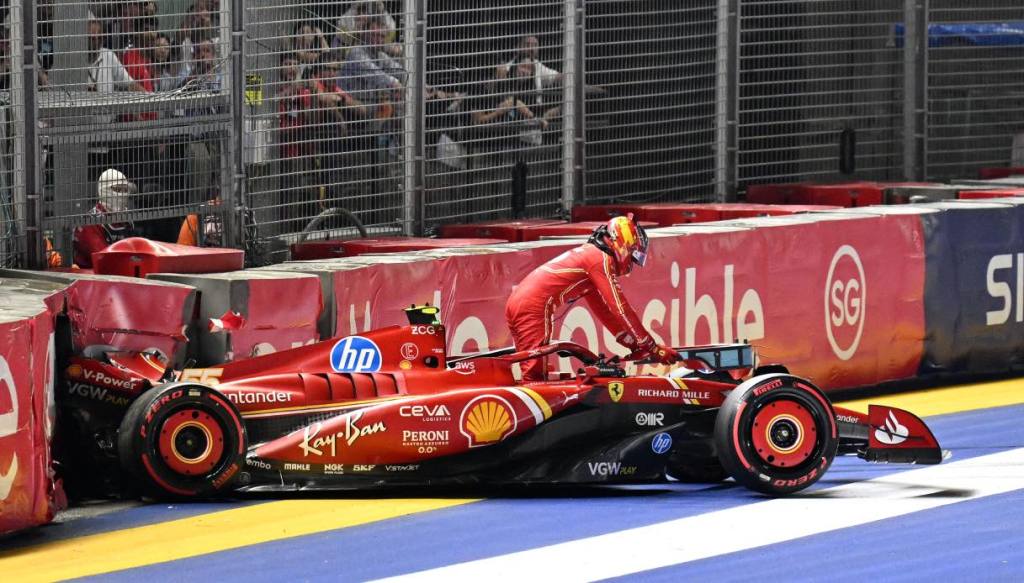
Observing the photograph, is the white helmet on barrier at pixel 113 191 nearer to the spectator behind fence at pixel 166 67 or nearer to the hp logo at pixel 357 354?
the spectator behind fence at pixel 166 67

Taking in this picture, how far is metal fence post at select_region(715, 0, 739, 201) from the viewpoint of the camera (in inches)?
644

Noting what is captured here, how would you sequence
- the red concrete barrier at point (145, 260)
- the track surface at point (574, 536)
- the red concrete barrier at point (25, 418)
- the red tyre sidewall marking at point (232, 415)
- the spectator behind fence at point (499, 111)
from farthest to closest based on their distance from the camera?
1. the spectator behind fence at point (499, 111)
2. the red concrete barrier at point (145, 260)
3. the red tyre sidewall marking at point (232, 415)
4. the red concrete barrier at point (25, 418)
5. the track surface at point (574, 536)

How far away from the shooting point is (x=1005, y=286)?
47.9 ft

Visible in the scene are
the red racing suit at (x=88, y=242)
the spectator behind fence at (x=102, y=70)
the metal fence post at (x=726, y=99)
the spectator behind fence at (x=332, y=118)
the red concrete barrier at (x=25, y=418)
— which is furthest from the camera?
the metal fence post at (x=726, y=99)

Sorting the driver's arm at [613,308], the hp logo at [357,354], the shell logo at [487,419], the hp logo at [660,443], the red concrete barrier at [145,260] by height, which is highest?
the red concrete barrier at [145,260]

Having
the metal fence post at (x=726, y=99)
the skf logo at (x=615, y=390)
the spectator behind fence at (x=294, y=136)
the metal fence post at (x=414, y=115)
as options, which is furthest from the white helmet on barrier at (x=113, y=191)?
the metal fence post at (x=726, y=99)

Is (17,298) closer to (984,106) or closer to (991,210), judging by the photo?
(991,210)

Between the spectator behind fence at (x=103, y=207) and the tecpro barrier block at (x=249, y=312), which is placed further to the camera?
the spectator behind fence at (x=103, y=207)

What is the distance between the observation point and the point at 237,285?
1070cm

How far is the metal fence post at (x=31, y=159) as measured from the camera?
38.2ft

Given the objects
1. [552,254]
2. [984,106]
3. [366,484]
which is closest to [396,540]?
[366,484]

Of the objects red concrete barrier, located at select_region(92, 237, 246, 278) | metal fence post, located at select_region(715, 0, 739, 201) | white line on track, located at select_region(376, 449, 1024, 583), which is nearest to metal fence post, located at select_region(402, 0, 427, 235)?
red concrete barrier, located at select_region(92, 237, 246, 278)

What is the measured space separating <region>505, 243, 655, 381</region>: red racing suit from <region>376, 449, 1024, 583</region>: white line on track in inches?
47.8

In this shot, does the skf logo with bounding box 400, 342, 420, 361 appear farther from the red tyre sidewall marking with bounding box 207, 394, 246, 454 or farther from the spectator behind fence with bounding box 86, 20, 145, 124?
the spectator behind fence with bounding box 86, 20, 145, 124
